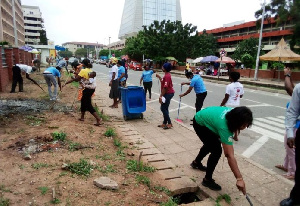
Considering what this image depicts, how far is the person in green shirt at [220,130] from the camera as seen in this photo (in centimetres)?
255

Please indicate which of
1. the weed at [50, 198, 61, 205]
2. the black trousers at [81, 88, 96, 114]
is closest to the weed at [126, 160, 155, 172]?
the weed at [50, 198, 61, 205]

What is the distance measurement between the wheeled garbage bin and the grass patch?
129 inches

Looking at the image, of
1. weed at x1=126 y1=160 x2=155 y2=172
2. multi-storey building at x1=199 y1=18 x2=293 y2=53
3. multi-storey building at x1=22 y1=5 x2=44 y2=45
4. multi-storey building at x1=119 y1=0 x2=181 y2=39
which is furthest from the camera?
multi-storey building at x1=22 y1=5 x2=44 y2=45

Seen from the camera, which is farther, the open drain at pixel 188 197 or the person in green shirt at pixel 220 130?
the open drain at pixel 188 197

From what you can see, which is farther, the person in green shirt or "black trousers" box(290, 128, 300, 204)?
"black trousers" box(290, 128, 300, 204)

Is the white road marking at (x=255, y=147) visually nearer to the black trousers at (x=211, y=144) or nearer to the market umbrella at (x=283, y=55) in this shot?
the black trousers at (x=211, y=144)

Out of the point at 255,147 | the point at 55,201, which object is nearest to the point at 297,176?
the point at 255,147

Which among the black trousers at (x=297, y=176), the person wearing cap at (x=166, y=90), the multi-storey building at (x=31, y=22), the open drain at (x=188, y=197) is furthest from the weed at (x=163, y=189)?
the multi-storey building at (x=31, y=22)

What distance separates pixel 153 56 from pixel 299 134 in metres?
37.7

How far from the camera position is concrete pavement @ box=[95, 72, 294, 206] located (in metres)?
3.31

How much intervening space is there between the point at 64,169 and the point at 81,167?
25cm

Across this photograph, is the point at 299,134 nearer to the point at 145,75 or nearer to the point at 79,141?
the point at 79,141

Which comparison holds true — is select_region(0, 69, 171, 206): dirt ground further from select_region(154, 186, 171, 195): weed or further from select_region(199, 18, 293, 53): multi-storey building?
select_region(199, 18, 293, 53): multi-storey building

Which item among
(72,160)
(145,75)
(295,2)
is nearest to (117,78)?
(145,75)
